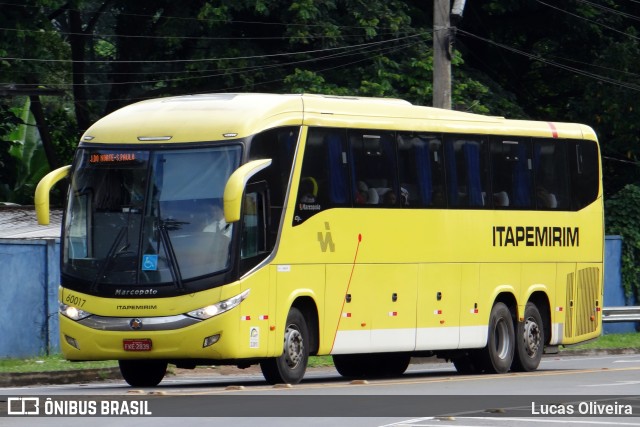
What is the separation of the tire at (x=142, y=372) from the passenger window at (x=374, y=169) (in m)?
3.42

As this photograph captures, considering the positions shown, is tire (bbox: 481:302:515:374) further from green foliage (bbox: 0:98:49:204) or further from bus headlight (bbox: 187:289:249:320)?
green foliage (bbox: 0:98:49:204)

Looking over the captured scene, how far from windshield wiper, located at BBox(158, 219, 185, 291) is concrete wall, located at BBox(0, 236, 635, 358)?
23.2 feet

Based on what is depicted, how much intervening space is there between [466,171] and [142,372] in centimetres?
596

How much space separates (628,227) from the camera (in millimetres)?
38062

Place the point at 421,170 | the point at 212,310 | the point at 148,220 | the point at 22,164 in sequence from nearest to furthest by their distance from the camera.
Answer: the point at 212,310
the point at 148,220
the point at 421,170
the point at 22,164

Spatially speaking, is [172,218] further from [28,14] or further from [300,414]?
[28,14]

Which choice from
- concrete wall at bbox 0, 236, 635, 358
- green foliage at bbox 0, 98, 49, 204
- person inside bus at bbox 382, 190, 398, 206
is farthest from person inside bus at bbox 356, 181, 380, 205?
green foliage at bbox 0, 98, 49, 204

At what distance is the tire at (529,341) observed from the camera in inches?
944

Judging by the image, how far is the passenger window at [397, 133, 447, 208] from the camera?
21.7m

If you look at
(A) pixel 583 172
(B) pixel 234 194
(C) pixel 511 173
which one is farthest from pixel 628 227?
(B) pixel 234 194

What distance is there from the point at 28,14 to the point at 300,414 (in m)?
23.7

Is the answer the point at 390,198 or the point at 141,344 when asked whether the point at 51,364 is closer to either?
the point at 141,344

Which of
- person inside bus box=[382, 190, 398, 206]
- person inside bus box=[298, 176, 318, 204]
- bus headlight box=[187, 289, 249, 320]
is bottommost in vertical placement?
bus headlight box=[187, 289, 249, 320]

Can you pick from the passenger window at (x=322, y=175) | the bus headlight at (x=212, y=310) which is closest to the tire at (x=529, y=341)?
the passenger window at (x=322, y=175)
